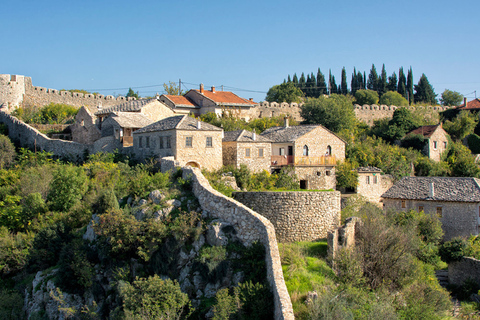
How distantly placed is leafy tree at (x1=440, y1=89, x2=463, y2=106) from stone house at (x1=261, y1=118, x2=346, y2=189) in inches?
2122

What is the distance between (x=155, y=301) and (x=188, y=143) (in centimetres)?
1290

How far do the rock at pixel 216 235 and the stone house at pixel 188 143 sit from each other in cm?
878

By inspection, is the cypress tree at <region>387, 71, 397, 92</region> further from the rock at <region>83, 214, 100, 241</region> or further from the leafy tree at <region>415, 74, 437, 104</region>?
the rock at <region>83, 214, 100, 241</region>

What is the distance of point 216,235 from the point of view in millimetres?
16641

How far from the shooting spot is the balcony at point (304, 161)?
3100 cm

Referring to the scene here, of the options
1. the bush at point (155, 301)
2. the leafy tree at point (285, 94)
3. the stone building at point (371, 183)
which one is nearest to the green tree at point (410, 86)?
the leafy tree at point (285, 94)

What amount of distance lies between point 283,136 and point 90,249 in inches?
723

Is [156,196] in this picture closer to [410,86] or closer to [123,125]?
[123,125]

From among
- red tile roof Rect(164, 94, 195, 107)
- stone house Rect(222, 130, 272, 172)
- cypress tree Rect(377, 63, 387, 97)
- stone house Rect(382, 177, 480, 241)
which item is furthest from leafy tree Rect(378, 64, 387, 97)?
stone house Rect(222, 130, 272, 172)

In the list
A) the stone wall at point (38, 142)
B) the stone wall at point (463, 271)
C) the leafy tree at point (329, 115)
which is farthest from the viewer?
the leafy tree at point (329, 115)

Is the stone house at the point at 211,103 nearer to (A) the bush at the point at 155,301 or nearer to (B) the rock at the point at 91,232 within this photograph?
(B) the rock at the point at 91,232

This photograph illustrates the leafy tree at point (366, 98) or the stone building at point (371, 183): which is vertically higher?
the leafy tree at point (366, 98)

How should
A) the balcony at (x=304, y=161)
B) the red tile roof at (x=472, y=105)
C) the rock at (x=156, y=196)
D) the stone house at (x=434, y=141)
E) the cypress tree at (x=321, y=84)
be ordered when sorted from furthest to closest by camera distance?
the cypress tree at (x=321, y=84)
the red tile roof at (x=472, y=105)
the stone house at (x=434, y=141)
the balcony at (x=304, y=161)
the rock at (x=156, y=196)

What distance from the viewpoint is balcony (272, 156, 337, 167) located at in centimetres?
3100
